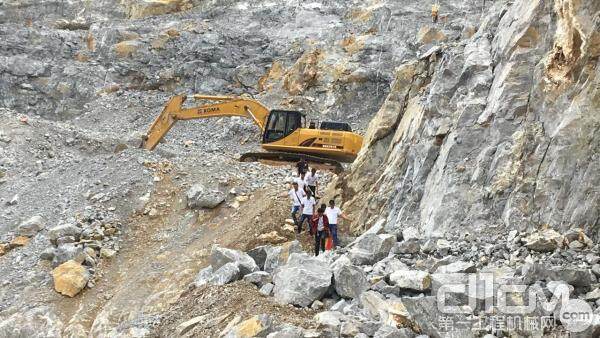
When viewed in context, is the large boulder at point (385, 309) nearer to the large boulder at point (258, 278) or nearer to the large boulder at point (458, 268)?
the large boulder at point (458, 268)

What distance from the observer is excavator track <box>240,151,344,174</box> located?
609 inches

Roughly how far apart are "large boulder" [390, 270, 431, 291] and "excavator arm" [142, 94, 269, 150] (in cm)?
1050

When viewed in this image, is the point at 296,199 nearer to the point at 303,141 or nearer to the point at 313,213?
the point at 313,213

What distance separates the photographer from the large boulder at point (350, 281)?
275 inches

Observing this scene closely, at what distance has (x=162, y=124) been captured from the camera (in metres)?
17.7

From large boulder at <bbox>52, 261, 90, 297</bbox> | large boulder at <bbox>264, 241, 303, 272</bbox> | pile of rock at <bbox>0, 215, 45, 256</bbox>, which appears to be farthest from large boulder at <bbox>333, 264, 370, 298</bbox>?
pile of rock at <bbox>0, 215, 45, 256</bbox>

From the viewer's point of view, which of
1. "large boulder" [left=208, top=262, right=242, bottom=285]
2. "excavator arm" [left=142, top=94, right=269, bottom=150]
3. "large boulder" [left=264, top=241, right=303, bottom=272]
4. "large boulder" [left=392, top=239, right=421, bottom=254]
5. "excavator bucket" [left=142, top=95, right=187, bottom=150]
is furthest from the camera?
"excavator bucket" [left=142, top=95, right=187, bottom=150]

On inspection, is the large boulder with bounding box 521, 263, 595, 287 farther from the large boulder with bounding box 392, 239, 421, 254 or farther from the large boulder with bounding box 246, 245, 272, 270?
the large boulder with bounding box 246, 245, 272, 270

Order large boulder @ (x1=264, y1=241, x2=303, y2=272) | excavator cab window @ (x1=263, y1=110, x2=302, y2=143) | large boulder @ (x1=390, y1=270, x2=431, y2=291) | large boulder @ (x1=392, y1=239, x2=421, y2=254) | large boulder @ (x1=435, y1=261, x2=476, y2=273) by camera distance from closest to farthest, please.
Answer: large boulder @ (x1=390, y1=270, x2=431, y2=291)
large boulder @ (x1=435, y1=261, x2=476, y2=273)
large boulder @ (x1=392, y1=239, x2=421, y2=254)
large boulder @ (x1=264, y1=241, x2=303, y2=272)
excavator cab window @ (x1=263, y1=110, x2=302, y2=143)

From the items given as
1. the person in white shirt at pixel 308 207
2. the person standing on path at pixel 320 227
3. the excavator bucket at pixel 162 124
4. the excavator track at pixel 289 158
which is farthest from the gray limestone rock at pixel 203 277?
the excavator bucket at pixel 162 124

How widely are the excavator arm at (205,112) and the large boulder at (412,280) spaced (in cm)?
1050

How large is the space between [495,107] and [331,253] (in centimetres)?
334

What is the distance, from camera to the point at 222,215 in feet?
42.2

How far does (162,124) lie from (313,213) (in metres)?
7.98
